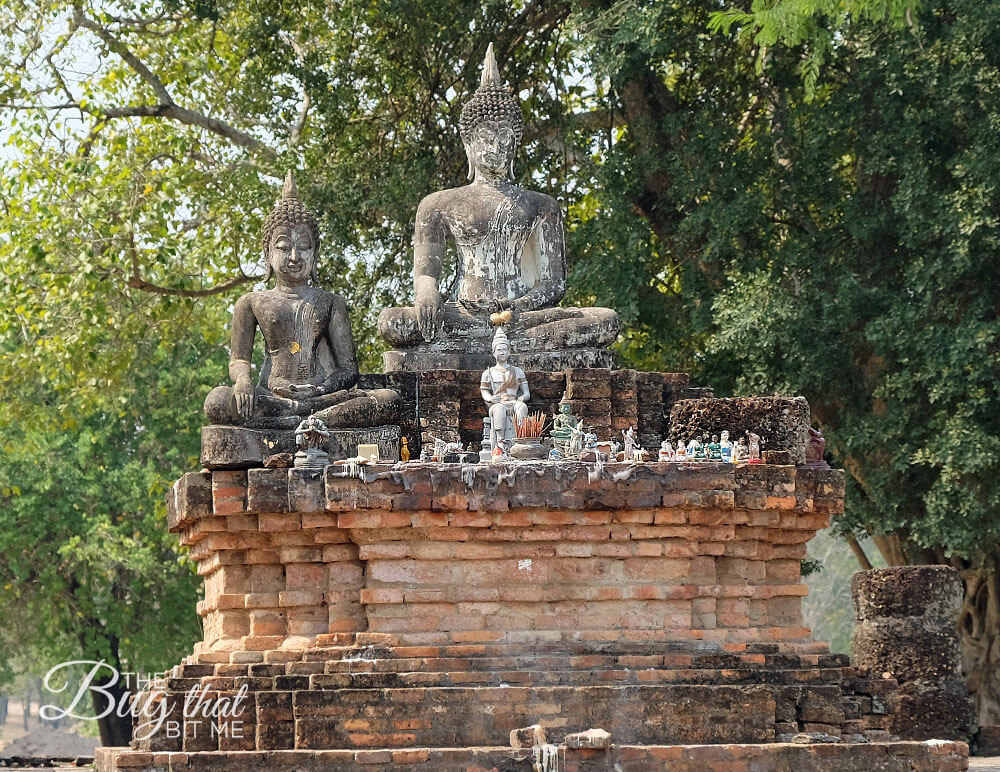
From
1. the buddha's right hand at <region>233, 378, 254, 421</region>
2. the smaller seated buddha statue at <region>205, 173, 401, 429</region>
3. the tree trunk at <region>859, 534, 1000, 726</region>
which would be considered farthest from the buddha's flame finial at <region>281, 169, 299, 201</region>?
the tree trunk at <region>859, 534, 1000, 726</region>

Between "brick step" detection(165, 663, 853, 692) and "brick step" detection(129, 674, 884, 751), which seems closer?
"brick step" detection(129, 674, 884, 751)

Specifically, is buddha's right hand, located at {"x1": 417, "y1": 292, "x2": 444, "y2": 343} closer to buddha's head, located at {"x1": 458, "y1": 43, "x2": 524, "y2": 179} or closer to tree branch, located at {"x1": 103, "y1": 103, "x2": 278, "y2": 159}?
buddha's head, located at {"x1": 458, "y1": 43, "x2": 524, "y2": 179}

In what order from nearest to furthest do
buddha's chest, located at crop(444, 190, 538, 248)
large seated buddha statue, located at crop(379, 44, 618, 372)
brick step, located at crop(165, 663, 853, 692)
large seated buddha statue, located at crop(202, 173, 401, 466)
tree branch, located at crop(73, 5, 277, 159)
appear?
brick step, located at crop(165, 663, 853, 692) < large seated buddha statue, located at crop(202, 173, 401, 466) < large seated buddha statue, located at crop(379, 44, 618, 372) < buddha's chest, located at crop(444, 190, 538, 248) < tree branch, located at crop(73, 5, 277, 159)

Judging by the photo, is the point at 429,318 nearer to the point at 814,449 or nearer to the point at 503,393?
the point at 503,393

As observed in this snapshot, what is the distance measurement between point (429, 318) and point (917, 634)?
14.6 feet

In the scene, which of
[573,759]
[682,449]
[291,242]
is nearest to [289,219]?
[291,242]

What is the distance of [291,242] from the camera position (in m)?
12.0

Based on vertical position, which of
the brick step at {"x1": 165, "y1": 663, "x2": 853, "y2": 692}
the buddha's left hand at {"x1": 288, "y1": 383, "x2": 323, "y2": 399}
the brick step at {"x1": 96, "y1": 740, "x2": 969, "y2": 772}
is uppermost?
the buddha's left hand at {"x1": 288, "y1": 383, "x2": 323, "y2": 399}

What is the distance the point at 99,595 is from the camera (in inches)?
980

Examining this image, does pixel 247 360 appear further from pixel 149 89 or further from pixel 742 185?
pixel 149 89

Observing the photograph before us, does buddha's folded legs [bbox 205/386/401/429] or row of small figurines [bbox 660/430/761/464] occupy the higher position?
buddha's folded legs [bbox 205/386/401/429]

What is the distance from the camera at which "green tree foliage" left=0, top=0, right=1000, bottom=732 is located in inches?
632

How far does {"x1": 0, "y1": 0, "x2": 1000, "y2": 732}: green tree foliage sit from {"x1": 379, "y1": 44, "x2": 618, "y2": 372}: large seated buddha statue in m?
3.18

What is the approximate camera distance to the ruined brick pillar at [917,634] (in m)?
12.6
